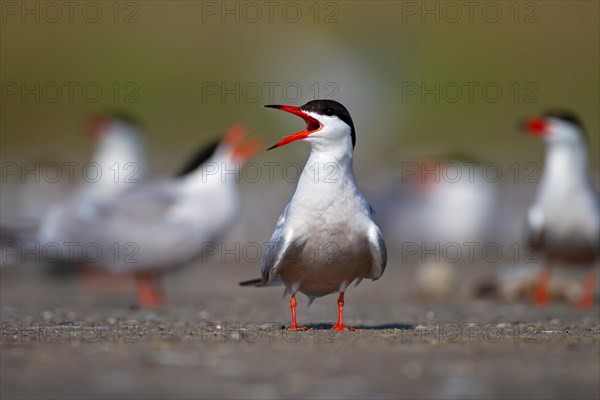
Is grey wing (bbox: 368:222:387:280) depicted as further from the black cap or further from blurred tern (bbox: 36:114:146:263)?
blurred tern (bbox: 36:114:146:263)

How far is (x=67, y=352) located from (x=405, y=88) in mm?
31311

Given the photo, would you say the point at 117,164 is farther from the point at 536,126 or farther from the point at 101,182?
the point at 536,126

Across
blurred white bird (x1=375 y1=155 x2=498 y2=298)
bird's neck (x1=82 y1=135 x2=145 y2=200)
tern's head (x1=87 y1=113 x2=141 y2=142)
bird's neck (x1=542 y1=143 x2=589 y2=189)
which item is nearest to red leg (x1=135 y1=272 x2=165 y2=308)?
bird's neck (x1=82 y1=135 x2=145 y2=200)

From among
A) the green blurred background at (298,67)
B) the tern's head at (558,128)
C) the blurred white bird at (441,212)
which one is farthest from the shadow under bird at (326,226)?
the green blurred background at (298,67)

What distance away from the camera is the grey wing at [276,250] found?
5.41 m

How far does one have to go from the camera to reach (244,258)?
13.9m

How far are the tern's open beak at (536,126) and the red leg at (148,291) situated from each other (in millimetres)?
3247

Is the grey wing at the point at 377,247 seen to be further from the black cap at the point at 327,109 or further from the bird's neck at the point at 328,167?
the black cap at the point at 327,109

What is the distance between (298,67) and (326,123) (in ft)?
96.4

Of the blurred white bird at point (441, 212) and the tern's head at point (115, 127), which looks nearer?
the tern's head at point (115, 127)

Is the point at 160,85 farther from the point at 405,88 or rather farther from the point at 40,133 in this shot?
the point at 405,88

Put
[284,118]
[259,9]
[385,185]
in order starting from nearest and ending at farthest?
[385,185] → [284,118] → [259,9]

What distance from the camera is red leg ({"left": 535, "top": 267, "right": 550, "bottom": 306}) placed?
28.0 ft

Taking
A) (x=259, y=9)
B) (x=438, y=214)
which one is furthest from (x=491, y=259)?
(x=259, y=9)
